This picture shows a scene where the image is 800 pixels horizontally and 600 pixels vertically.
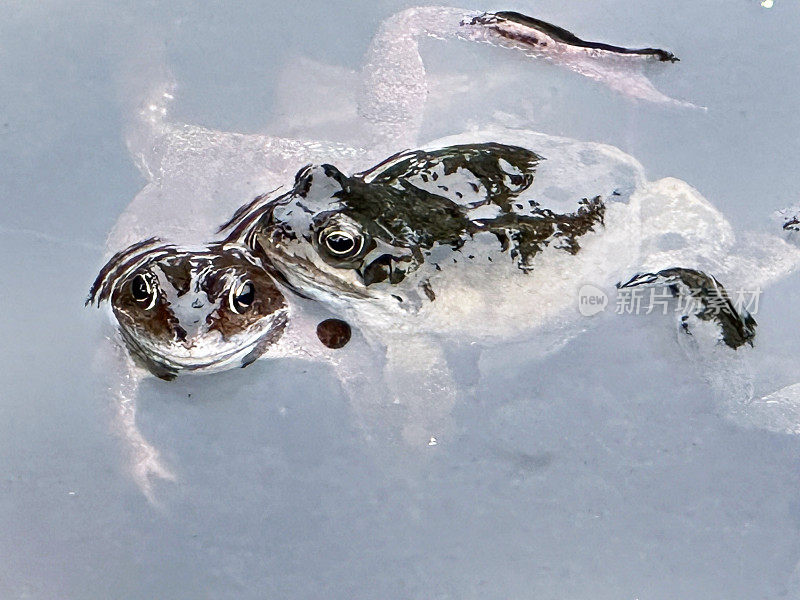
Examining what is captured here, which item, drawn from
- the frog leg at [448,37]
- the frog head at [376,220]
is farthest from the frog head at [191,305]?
the frog leg at [448,37]

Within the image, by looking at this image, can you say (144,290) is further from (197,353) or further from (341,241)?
(341,241)

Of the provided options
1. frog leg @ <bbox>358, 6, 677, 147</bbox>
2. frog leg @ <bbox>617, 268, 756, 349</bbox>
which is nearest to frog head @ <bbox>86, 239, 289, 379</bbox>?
frog leg @ <bbox>358, 6, 677, 147</bbox>

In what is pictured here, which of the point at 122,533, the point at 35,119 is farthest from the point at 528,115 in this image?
the point at 122,533

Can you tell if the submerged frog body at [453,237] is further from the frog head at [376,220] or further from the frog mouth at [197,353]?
the frog mouth at [197,353]

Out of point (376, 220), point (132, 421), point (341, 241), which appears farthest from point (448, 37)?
point (132, 421)

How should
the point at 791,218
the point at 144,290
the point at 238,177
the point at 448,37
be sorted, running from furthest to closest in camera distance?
the point at 448,37
the point at 791,218
the point at 238,177
the point at 144,290

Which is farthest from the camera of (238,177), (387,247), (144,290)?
(238,177)

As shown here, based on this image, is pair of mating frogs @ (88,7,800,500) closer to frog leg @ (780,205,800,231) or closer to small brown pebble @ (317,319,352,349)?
small brown pebble @ (317,319,352,349)
